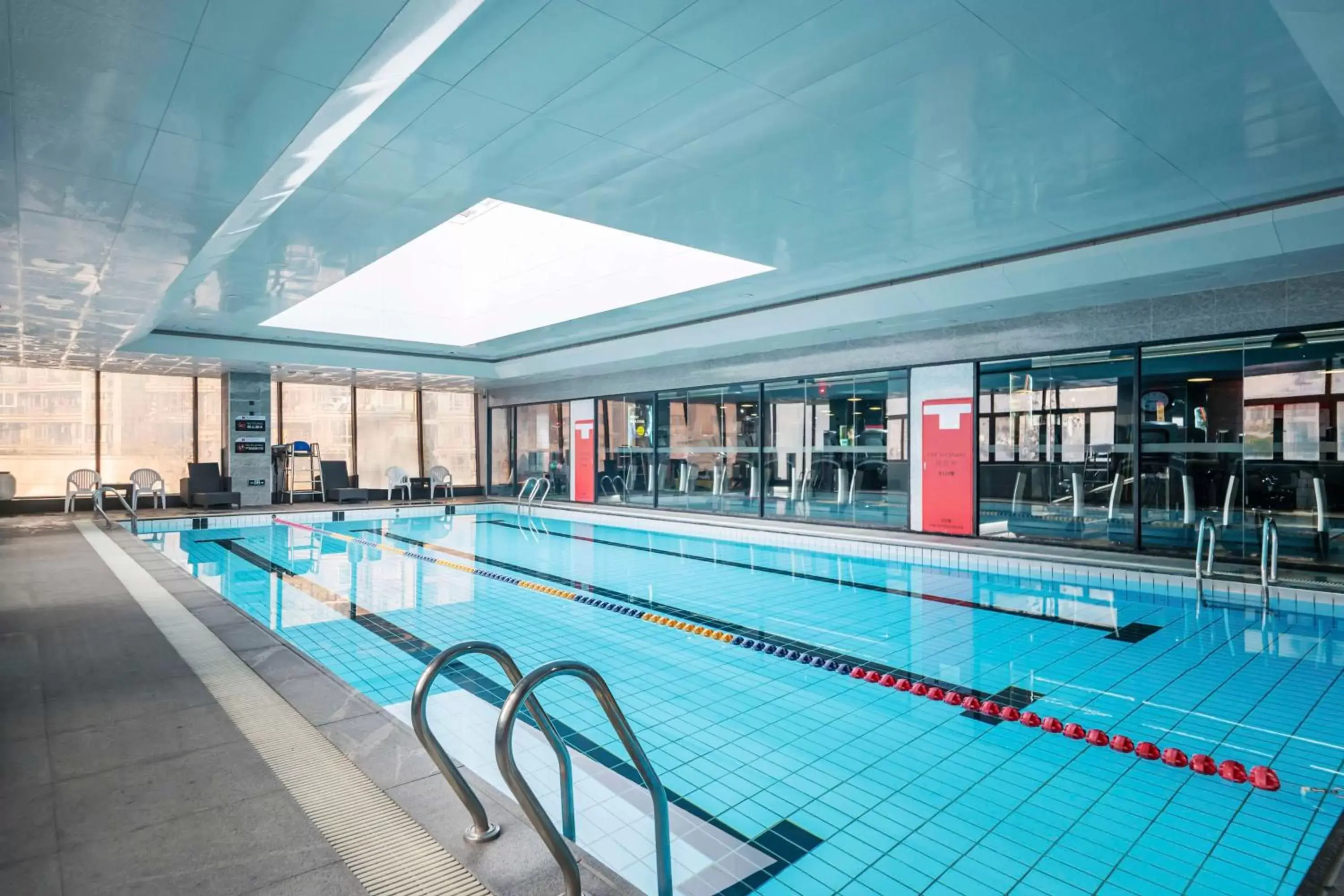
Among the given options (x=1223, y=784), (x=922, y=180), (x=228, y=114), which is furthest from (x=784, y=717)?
(x=228, y=114)

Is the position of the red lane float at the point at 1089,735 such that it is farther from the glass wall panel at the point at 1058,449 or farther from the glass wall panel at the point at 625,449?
the glass wall panel at the point at 625,449

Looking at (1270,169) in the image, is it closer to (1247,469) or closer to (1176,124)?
(1176,124)

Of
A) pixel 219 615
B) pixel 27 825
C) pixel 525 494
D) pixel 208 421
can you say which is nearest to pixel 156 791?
pixel 27 825

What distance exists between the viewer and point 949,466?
836 cm

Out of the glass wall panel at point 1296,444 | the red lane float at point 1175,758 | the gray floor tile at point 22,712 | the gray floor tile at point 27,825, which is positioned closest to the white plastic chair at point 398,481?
the gray floor tile at point 22,712

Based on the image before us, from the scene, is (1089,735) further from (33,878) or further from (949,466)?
(949,466)

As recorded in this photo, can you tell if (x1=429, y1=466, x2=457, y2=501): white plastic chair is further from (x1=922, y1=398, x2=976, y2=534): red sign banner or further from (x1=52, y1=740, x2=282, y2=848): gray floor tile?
(x1=52, y1=740, x2=282, y2=848): gray floor tile

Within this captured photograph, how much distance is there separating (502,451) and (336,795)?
14904 millimetres

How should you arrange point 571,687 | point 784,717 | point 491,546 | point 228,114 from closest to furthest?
point 228,114 < point 784,717 < point 571,687 < point 491,546

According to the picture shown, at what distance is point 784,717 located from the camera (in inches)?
136

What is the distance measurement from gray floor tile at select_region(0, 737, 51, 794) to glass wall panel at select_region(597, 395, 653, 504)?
10.3 metres

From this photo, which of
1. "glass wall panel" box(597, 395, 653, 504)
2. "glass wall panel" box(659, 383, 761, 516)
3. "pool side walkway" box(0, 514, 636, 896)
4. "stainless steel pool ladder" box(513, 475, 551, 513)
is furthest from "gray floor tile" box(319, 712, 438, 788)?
"stainless steel pool ladder" box(513, 475, 551, 513)

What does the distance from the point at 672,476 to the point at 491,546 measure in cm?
385

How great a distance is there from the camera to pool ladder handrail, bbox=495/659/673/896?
160 centimetres
